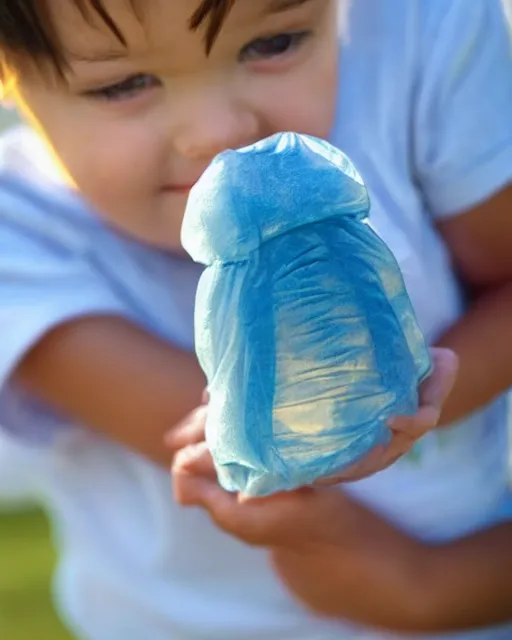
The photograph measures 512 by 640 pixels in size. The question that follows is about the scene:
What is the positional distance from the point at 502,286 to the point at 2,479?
1.39 ft

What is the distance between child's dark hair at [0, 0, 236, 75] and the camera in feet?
1.94

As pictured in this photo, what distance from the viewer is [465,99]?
2.53ft

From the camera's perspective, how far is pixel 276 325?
1.46 ft

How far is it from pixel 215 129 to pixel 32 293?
0.22 meters

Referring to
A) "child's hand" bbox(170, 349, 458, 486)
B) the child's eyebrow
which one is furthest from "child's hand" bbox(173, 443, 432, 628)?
the child's eyebrow

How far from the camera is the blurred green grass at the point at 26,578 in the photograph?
1.25 m

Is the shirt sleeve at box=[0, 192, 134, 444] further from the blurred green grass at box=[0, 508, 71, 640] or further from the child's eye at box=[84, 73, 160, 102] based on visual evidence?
the blurred green grass at box=[0, 508, 71, 640]

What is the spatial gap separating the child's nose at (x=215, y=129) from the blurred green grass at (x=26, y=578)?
78 centimetres

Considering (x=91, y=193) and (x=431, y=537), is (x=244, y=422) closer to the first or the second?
(x=91, y=193)

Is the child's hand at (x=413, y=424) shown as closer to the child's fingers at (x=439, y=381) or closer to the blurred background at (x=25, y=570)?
the child's fingers at (x=439, y=381)

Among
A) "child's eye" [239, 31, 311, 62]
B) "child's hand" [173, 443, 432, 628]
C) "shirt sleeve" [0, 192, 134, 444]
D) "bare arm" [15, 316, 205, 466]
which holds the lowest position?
"child's hand" [173, 443, 432, 628]

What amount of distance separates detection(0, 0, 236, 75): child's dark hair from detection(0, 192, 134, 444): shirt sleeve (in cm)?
17

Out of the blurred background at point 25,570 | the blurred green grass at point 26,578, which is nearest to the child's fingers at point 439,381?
the blurred background at point 25,570

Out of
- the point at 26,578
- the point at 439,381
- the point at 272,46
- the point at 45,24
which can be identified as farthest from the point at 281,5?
the point at 26,578
